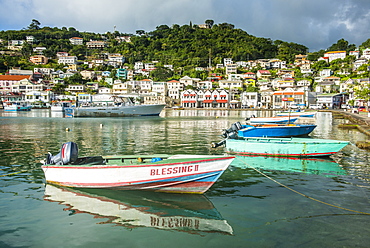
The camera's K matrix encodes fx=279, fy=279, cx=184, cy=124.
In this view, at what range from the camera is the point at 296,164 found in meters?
14.6

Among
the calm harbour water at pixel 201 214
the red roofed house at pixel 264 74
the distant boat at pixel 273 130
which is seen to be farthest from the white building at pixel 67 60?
the calm harbour water at pixel 201 214

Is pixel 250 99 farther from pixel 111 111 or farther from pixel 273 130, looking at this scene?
pixel 273 130

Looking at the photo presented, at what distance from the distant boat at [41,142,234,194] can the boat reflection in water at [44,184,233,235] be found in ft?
0.95

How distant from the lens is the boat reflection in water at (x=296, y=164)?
43.0ft

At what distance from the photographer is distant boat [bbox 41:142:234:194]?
909cm

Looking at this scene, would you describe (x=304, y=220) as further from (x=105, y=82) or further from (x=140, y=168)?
(x=105, y=82)

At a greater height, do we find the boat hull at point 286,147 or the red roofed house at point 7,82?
the red roofed house at point 7,82

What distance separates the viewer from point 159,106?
6794 centimetres

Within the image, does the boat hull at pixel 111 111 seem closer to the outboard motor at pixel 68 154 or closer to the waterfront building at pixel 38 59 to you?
the outboard motor at pixel 68 154

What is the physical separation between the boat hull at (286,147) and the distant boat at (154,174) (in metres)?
7.98

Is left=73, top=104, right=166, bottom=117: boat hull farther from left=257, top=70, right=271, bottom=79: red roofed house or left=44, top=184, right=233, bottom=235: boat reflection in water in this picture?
left=257, top=70, right=271, bottom=79: red roofed house

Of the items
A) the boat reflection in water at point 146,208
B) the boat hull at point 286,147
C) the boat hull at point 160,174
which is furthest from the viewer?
the boat hull at point 286,147

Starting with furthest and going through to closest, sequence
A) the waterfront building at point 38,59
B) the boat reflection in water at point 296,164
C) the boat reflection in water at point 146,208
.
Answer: the waterfront building at point 38,59 → the boat reflection in water at point 296,164 → the boat reflection in water at point 146,208

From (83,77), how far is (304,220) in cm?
15599
